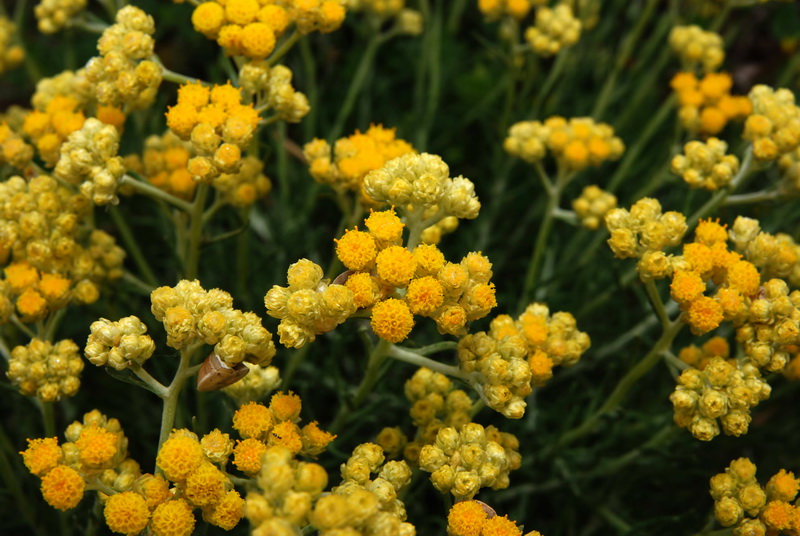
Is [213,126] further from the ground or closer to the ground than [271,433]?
further from the ground

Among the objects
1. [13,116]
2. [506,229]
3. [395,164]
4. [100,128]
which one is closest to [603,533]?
[506,229]

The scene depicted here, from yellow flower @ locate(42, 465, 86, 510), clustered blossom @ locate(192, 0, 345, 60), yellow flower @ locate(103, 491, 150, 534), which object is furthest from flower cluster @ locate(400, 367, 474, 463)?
clustered blossom @ locate(192, 0, 345, 60)

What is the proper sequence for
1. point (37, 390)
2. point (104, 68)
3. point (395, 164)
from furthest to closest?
1. point (104, 68)
2. point (37, 390)
3. point (395, 164)

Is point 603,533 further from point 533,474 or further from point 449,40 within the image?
point 449,40

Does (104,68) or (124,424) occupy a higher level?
(104,68)

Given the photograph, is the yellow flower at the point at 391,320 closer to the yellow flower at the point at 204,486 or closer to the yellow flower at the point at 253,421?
the yellow flower at the point at 253,421

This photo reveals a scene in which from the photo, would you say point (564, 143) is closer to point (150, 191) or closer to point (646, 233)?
point (646, 233)

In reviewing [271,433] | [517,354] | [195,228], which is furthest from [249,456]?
[195,228]
